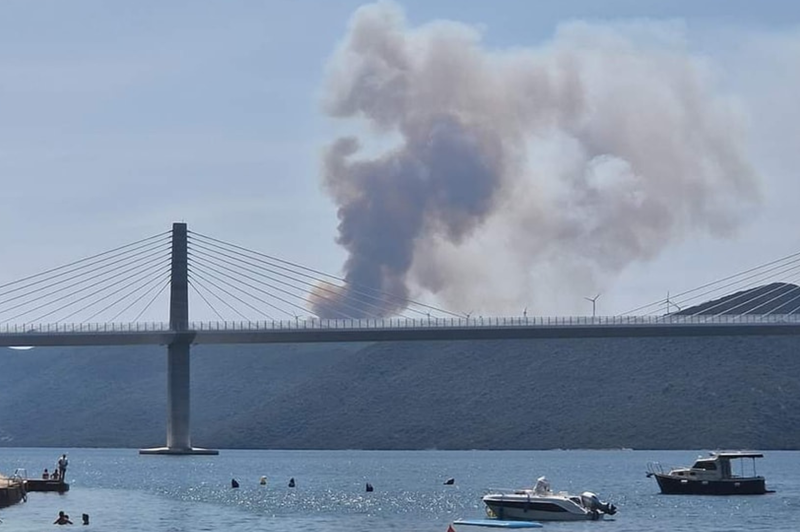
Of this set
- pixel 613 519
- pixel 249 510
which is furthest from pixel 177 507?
pixel 613 519

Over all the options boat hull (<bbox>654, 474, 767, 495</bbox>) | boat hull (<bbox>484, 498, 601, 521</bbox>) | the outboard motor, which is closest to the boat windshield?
boat hull (<bbox>654, 474, 767, 495</bbox>)

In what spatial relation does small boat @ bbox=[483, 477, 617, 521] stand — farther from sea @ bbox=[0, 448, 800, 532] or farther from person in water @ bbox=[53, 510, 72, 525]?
person in water @ bbox=[53, 510, 72, 525]

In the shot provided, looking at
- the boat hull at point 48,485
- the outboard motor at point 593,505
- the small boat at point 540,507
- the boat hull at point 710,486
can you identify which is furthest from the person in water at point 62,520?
the boat hull at point 710,486

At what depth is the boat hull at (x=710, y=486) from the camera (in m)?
121

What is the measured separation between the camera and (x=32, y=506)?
10700 cm

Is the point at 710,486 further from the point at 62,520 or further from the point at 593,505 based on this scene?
the point at 62,520

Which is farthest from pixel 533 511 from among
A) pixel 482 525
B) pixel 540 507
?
pixel 482 525

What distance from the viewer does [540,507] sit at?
325 ft

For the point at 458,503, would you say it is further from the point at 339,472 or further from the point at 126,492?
the point at 339,472

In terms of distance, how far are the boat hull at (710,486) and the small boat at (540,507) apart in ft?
74.7

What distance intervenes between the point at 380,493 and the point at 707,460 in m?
24.4

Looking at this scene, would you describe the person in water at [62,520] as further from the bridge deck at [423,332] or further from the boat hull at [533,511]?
the bridge deck at [423,332]

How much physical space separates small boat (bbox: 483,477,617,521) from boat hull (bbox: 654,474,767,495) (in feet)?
74.7

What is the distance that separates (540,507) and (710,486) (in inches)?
1036
